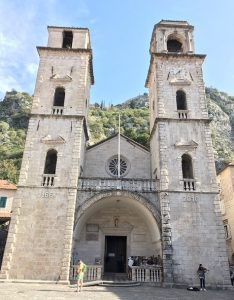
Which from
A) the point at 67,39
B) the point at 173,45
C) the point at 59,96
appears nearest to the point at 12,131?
the point at 67,39

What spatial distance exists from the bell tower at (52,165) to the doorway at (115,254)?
14.6 ft

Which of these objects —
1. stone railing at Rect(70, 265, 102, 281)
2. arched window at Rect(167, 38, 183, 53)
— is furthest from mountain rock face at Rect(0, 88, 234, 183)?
stone railing at Rect(70, 265, 102, 281)

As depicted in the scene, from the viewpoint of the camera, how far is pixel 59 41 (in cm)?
2145

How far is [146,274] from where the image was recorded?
14.6 metres

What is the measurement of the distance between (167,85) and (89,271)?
43.3 ft

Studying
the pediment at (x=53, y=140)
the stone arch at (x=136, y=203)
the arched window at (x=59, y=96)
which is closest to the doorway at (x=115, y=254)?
the stone arch at (x=136, y=203)

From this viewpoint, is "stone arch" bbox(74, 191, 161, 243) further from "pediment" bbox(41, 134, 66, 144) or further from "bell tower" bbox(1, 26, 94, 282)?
"pediment" bbox(41, 134, 66, 144)

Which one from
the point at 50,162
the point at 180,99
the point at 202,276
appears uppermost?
the point at 180,99

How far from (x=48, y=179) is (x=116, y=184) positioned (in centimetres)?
405

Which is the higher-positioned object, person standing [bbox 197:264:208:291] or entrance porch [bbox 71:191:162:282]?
entrance porch [bbox 71:191:162:282]

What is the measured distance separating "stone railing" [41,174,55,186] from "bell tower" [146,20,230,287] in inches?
252

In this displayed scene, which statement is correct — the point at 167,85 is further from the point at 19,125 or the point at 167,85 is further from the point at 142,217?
the point at 19,125

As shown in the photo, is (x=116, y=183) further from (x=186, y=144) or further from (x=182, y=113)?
→ (x=182, y=113)

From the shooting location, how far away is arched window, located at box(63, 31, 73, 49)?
73.1ft
